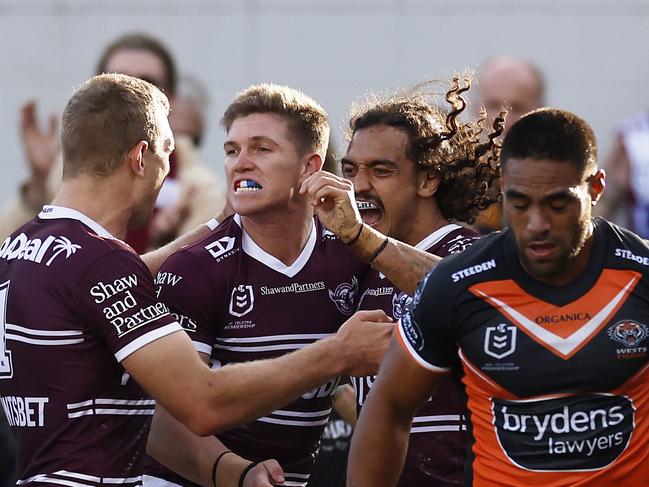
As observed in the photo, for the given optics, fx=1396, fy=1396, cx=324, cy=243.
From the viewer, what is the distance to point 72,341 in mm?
4590

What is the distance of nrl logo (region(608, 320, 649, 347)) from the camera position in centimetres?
Answer: 419

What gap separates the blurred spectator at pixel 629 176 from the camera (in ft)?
29.9

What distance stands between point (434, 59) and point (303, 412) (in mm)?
5639

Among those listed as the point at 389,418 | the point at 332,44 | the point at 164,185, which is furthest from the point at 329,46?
the point at 389,418

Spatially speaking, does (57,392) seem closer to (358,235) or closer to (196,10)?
(358,235)

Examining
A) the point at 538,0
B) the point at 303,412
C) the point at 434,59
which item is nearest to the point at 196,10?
the point at 434,59

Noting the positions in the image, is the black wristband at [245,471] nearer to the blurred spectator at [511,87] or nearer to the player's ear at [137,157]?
the player's ear at [137,157]

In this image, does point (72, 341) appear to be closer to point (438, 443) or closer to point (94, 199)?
point (94, 199)

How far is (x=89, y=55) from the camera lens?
10.8 meters

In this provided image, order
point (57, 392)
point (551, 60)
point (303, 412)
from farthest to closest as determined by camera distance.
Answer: point (551, 60)
point (303, 412)
point (57, 392)

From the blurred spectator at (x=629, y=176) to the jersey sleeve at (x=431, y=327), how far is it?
4866 millimetres

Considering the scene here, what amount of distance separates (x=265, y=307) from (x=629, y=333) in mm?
1611

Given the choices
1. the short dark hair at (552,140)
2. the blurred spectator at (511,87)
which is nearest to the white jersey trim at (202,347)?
the short dark hair at (552,140)

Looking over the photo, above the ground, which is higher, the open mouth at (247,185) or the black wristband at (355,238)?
the open mouth at (247,185)
